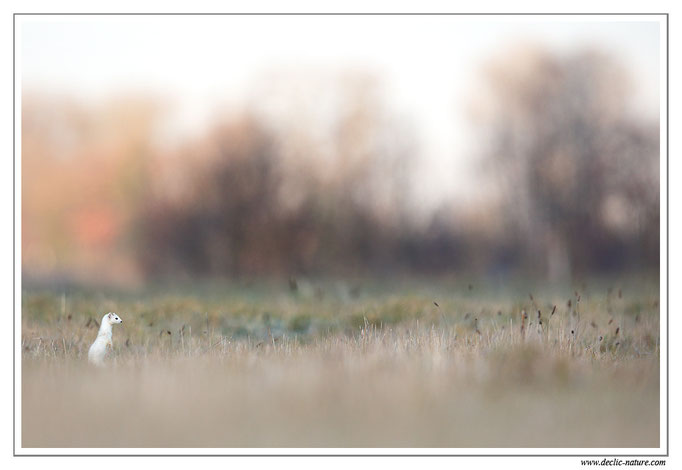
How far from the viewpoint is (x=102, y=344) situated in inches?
233

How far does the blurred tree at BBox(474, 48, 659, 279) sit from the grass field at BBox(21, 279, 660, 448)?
1.87 metres

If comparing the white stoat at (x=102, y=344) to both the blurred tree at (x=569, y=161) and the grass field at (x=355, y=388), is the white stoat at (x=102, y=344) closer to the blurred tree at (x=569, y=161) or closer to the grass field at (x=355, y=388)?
the grass field at (x=355, y=388)

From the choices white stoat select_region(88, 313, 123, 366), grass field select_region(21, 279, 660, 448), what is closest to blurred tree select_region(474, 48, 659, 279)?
grass field select_region(21, 279, 660, 448)

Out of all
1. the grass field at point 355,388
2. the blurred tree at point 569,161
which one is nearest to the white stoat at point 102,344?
the grass field at point 355,388

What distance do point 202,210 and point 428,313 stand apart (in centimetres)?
379

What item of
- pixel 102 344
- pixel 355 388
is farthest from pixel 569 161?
pixel 102 344

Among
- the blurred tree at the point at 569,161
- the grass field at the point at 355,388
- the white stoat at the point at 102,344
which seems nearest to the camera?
the grass field at the point at 355,388

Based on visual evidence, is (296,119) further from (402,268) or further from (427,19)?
(427,19)

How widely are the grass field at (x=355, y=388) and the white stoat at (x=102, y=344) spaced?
102mm

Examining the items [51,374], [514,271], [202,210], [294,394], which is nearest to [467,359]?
[294,394]

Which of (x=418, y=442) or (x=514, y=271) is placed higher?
(x=514, y=271)

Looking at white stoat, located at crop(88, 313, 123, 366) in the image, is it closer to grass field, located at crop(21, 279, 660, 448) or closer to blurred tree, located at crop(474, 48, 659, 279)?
grass field, located at crop(21, 279, 660, 448)

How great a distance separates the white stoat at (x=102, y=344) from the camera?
19.2 feet
